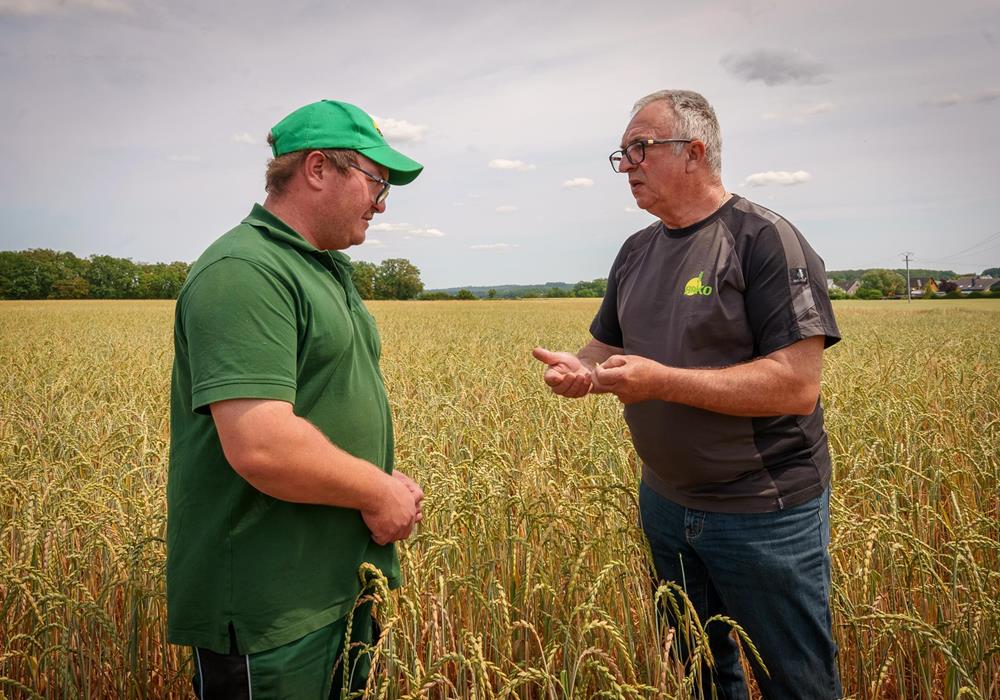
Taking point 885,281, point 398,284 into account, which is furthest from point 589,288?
point 885,281

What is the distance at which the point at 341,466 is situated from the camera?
4.96ft

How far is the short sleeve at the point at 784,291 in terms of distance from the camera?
6.10 ft

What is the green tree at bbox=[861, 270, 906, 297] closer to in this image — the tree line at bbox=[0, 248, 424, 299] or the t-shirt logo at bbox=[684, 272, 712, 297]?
the tree line at bbox=[0, 248, 424, 299]

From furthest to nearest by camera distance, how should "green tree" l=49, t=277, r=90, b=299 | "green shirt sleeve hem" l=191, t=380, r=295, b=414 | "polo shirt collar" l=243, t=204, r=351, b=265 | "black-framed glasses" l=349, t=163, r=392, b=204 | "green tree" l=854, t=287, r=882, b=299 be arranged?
"green tree" l=854, t=287, r=882, b=299
"green tree" l=49, t=277, r=90, b=299
"black-framed glasses" l=349, t=163, r=392, b=204
"polo shirt collar" l=243, t=204, r=351, b=265
"green shirt sleeve hem" l=191, t=380, r=295, b=414

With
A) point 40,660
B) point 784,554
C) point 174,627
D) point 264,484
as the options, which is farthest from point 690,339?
point 40,660

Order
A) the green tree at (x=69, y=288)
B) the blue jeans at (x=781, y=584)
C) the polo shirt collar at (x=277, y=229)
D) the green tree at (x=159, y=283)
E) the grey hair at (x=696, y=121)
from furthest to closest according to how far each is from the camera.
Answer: the green tree at (x=159, y=283)
the green tree at (x=69, y=288)
the grey hair at (x=696, y=121)
the blue jeans at (x=781, y=584)
the polo shirt collar at (x=277, y=229)

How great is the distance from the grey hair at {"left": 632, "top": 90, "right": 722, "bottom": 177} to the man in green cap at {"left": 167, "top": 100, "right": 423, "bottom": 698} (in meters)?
0.97

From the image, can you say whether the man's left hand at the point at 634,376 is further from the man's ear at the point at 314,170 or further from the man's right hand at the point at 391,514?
the man's ear at the point at 314,170

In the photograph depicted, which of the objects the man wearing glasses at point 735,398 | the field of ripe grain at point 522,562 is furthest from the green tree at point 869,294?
the man wearing glasses at point 735,398

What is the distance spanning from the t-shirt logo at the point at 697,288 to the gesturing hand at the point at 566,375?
18.0 inches

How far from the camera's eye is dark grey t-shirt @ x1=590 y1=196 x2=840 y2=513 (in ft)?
6.21

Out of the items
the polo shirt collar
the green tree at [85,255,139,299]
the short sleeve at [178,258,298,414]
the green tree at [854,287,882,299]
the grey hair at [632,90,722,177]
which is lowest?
the short sleeve at [178,258,298,414]

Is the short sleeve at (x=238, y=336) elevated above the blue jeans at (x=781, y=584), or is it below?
above

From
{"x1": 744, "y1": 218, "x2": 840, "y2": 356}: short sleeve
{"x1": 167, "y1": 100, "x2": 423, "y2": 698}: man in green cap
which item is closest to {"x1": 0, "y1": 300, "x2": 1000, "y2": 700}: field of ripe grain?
{"x1": 167, "y1": 100, "x2": 423, "y2": 698}: man in green cap
